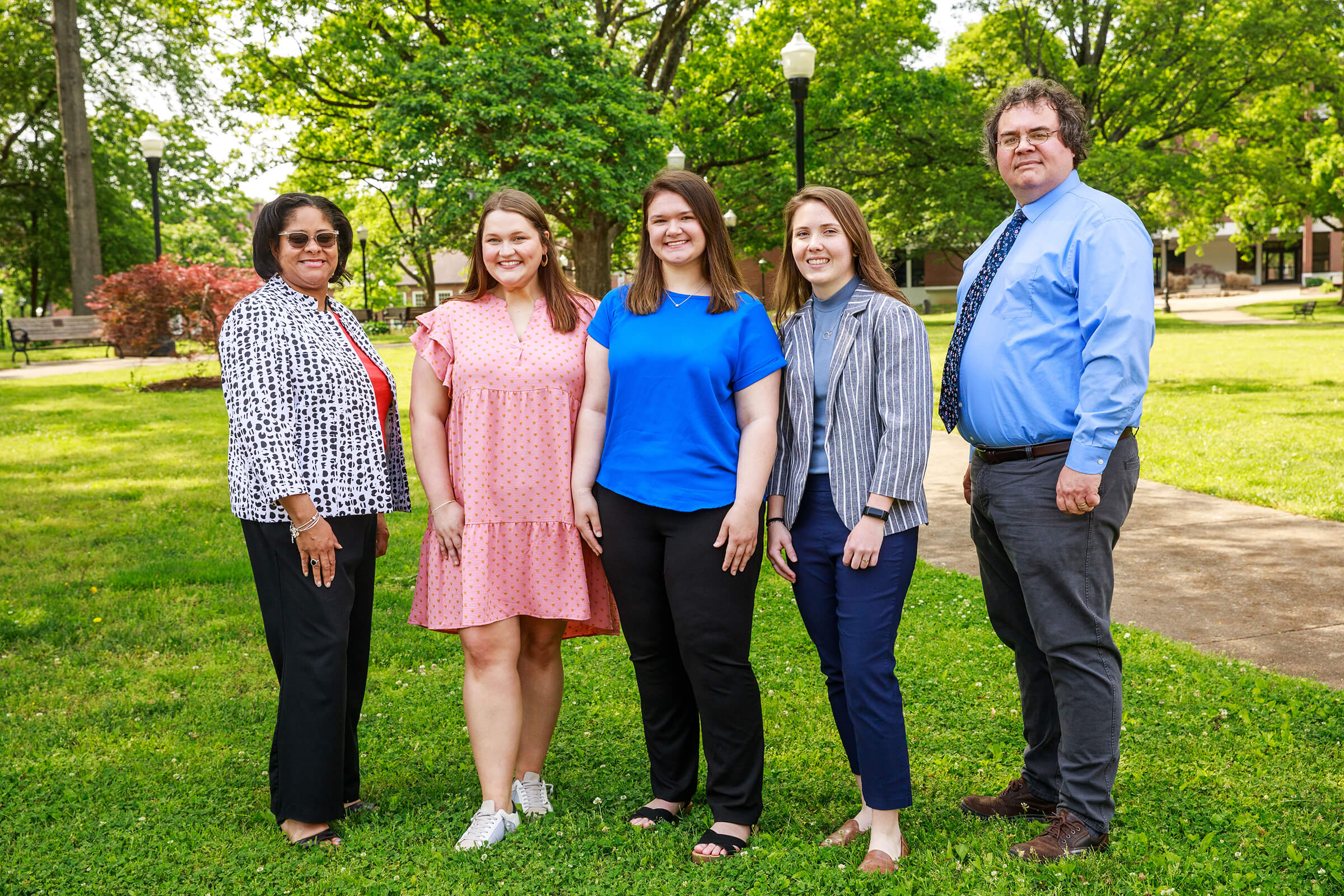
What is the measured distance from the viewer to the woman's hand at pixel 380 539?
11.5 ft

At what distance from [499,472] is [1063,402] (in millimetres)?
1729

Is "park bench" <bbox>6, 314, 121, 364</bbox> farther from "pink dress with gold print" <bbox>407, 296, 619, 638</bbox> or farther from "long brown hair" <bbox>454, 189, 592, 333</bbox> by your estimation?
"pink dress with gold print" <bbox>407, 296, 619, 638</bbox>

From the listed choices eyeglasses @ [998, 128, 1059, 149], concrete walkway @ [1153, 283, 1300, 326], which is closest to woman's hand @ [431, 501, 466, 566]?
eyeglasses @ [998, 128, 1059, 149]

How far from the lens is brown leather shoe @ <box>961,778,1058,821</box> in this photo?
343 centimetres

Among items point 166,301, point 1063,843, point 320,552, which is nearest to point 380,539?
point 320,552

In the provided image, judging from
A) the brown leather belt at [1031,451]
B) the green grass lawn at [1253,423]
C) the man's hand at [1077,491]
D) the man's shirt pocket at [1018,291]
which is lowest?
the green grass lawn at [1253,423]

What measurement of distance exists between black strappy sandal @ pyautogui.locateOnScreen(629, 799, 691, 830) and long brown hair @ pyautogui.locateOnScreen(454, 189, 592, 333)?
163cm

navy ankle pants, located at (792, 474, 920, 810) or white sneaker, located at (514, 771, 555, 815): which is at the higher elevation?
navy ankle pants, located at (792, 474, 920, 810)

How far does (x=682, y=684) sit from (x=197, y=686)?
8.84ft

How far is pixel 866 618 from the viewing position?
9.89 feet

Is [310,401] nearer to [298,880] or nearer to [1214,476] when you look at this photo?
[298,880]

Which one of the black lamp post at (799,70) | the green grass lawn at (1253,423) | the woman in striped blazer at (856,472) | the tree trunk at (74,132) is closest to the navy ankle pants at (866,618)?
the woman in striped blazer at (856,472)

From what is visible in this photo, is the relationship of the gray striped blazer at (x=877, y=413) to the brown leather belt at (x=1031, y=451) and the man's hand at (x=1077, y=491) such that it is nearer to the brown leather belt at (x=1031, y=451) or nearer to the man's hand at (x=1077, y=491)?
the brown leather belt at (x=1031, y=451)

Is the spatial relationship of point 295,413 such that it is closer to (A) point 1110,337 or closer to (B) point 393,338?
(A) point 1110,337
